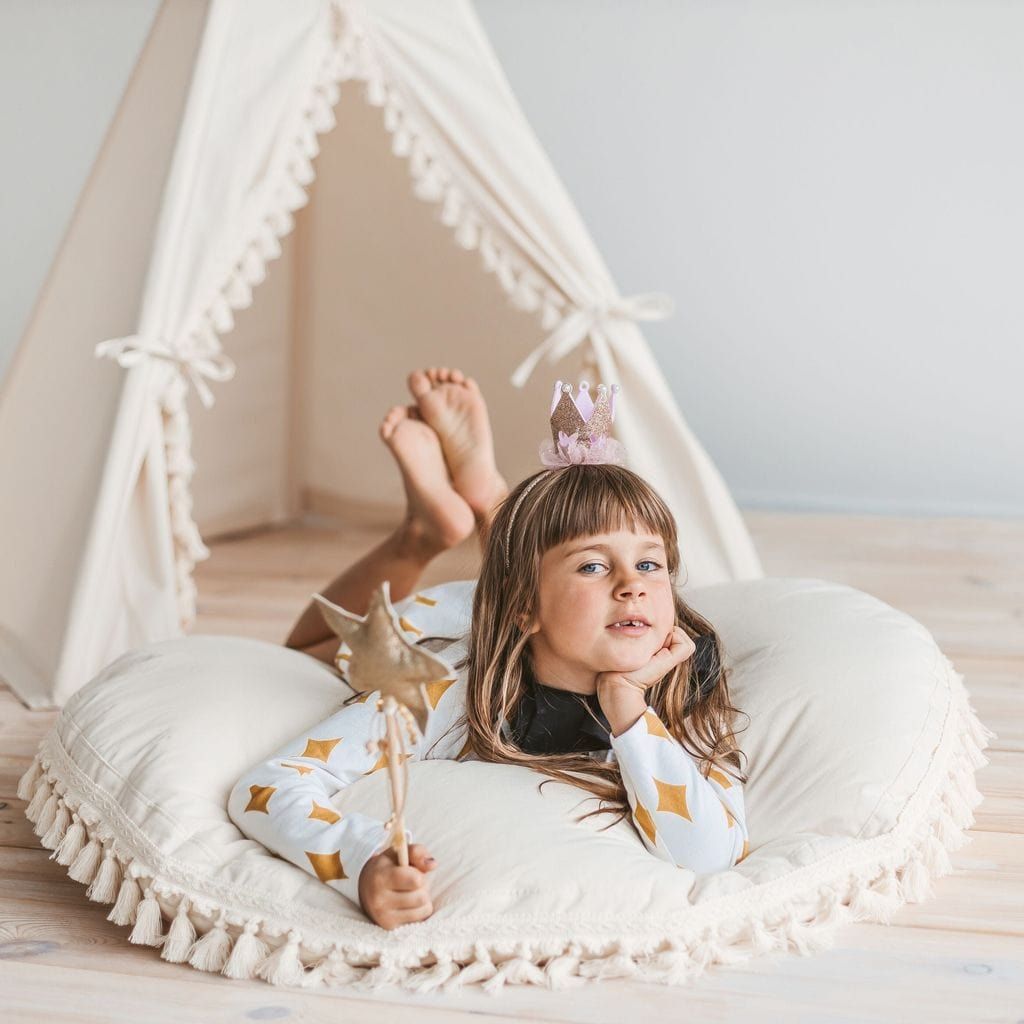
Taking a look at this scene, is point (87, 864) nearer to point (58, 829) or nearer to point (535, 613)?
point (58, 829)

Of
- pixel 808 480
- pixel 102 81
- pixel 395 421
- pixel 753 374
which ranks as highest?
pixel 102 81

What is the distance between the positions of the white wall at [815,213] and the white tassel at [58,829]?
2.36 metres

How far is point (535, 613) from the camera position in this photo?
1.53m

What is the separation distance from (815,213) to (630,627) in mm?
2283

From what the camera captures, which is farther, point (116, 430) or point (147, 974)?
point (116, 430)

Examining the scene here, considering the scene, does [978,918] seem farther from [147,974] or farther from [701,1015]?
[147,974]

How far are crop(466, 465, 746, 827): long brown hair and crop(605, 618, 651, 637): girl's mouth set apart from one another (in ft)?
0.32

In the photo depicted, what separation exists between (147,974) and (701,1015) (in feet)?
1.66

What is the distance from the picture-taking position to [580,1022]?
4.07ft

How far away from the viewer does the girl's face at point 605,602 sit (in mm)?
1468

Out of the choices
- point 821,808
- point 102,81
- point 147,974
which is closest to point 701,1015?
point 821,808

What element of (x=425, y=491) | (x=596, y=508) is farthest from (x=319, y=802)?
(x=425, y=491)

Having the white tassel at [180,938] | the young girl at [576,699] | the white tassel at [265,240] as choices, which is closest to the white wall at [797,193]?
the white tassel at [265,240]

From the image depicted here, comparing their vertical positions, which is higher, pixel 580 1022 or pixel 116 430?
pixel 116 430
